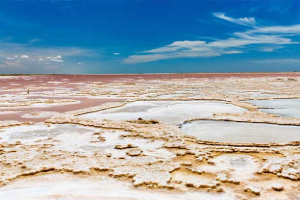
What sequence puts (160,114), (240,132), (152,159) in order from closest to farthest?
(152,159), (240,132), (160,114)

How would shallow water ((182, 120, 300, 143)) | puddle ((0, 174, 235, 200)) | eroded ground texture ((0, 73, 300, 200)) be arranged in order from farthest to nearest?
shallow water ((182, 120, 300, 143)), eroded ground texture ((0, 73, 300, 200)), puddle ((0, 174, 235, 200))

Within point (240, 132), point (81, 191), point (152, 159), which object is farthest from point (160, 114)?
point (81, 191)

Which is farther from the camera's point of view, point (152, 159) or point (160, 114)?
point (160, 114)

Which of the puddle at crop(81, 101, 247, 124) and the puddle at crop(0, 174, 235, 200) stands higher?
the puddle at crop(81, 101, 247, 124)

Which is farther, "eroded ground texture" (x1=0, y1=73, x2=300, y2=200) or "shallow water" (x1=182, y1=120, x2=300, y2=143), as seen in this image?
"shallow water" (x1=182, y1=120, x2=300, y2=143)

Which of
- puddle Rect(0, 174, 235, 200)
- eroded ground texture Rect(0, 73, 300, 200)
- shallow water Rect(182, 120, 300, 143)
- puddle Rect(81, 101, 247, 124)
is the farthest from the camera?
puddle Rect(81, 101, 247, 124)

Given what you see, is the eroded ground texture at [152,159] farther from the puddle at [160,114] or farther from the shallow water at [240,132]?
the puddle at [160,114]

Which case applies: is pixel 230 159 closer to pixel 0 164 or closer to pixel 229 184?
pixel 229 184

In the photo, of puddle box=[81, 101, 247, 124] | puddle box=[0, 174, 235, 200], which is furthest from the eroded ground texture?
puddle box=[81, 101, 247, 124]

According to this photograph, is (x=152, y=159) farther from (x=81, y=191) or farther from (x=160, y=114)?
(x=160, y=114)

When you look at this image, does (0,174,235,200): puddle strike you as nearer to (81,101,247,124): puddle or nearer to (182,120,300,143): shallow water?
(182,120,300,143): shallow water
